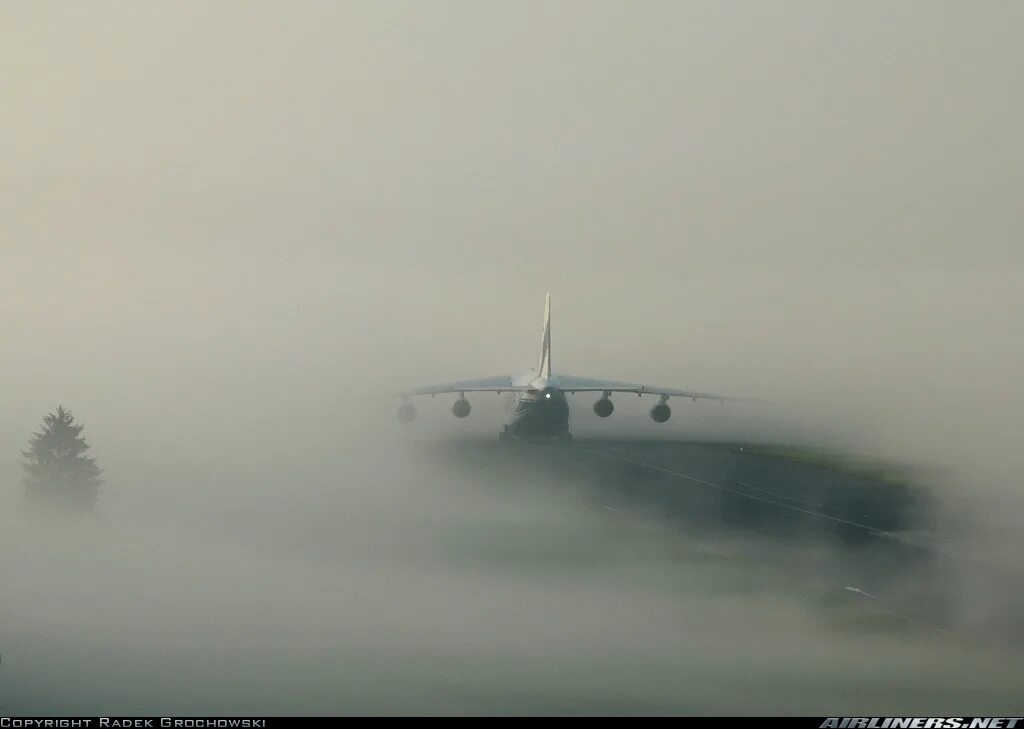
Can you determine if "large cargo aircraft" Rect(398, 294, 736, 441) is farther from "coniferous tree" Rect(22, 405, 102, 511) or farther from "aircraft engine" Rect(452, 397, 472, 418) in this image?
"coniferous tree" Rect(22, 405, 102, 511)

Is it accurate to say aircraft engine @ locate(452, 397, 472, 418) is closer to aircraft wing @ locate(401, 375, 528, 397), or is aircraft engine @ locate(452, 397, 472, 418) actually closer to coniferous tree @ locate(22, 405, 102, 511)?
aircraft wing @ locate(401, 375, 528, 397)

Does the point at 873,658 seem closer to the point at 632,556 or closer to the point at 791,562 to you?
the point at 791,562

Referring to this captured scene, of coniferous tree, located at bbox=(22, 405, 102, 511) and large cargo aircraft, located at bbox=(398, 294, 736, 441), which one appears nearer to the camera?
large cargo aircraft, located at bbox=(398, 294, 736, 441)

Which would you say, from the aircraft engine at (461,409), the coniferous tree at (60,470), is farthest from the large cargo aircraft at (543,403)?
the coniferous tree at (60,470)

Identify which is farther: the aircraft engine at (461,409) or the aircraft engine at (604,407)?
the aircraft engine at (461,409)

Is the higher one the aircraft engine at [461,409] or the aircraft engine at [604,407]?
the aircraft engine at [461,409]

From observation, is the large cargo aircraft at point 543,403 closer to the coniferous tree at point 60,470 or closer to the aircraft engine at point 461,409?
the aircraft engine at point 461,409

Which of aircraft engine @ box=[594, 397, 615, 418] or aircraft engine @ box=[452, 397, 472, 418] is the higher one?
aircraft engine @ box=[452, 397, 472, 418]

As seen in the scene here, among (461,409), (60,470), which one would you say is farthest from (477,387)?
(60,470)

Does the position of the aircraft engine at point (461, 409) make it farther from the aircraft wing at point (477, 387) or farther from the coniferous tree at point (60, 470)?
the coniferous tree at point (60, 470)

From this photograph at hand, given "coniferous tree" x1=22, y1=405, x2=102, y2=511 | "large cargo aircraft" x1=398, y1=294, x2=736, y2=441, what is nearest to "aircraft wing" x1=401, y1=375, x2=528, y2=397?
"large cargo aircraft" x1=398, y1=294, x2=736, y2=441
